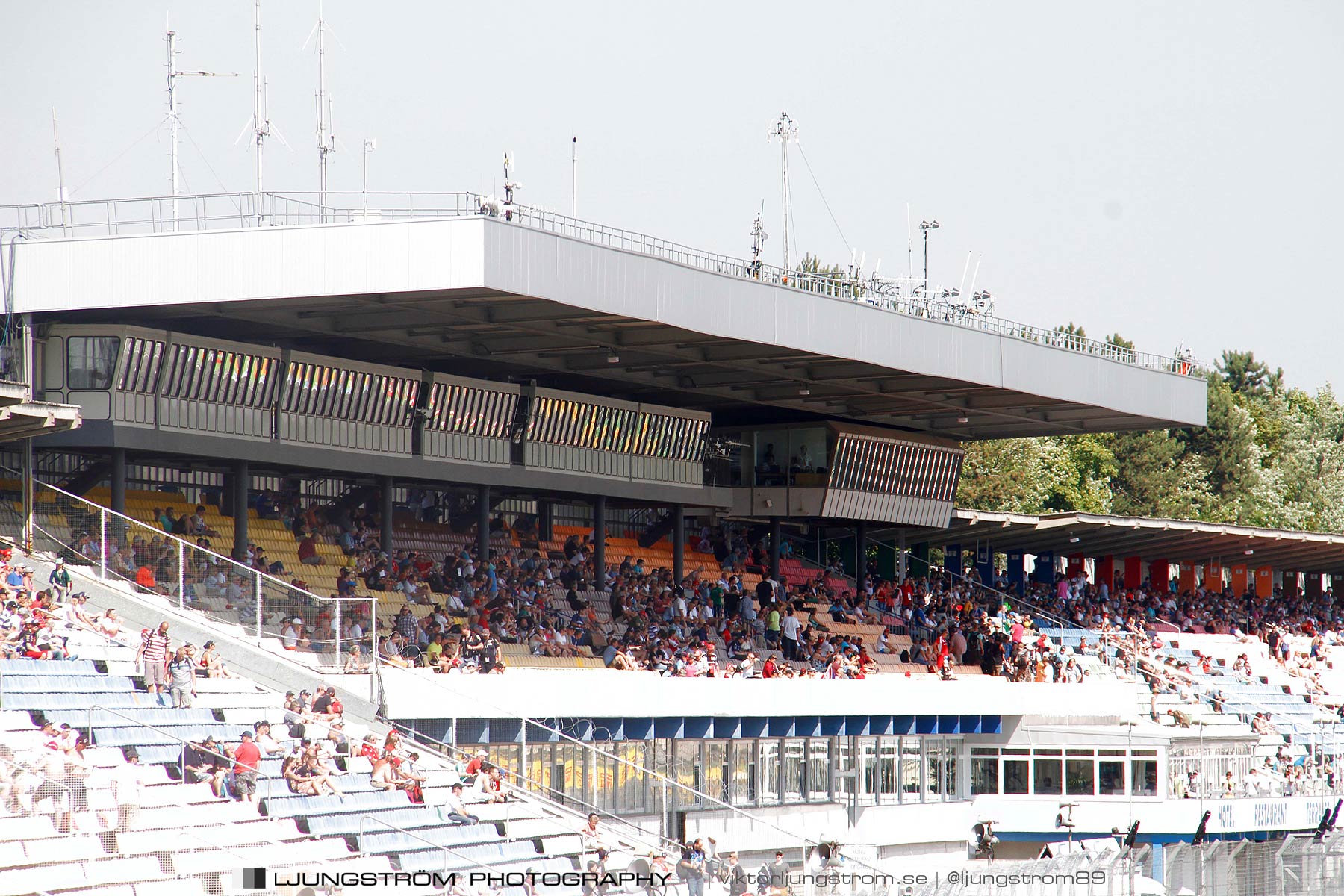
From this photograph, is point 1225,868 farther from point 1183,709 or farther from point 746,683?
point 1183,709

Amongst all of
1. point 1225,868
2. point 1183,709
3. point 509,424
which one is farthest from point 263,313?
point 1183,709

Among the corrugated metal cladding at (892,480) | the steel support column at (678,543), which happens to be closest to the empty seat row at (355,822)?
the steel support column at (678,543)

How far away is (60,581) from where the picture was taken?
24469mm

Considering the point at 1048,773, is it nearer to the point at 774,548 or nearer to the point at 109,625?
the point at 774,548

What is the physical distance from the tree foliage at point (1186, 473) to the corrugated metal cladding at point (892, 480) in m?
26.0

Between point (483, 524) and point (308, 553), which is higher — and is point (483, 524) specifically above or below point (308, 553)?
above

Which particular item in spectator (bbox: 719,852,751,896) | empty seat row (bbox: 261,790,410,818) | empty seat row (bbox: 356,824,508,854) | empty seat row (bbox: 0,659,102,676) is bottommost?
spectator (bbox: 719,852,751,896)

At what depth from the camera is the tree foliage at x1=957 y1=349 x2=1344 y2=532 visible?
74.1 meters

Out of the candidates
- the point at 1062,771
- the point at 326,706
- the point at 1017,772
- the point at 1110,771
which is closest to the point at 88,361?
the point at 326,706

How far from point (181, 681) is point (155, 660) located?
445 mm

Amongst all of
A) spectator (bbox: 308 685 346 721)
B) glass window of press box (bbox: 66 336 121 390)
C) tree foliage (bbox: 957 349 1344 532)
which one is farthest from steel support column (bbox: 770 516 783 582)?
tree foliage (bbox: 957 349 1344 532)

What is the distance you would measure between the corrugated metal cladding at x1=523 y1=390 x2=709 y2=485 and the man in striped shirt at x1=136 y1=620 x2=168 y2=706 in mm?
13870

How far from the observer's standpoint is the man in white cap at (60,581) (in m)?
24.0

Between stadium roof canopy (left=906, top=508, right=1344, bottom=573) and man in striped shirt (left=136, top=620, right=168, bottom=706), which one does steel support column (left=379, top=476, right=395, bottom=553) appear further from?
→ stadium roof canopy (left=906, top=508, right=1344, bottom=573)
